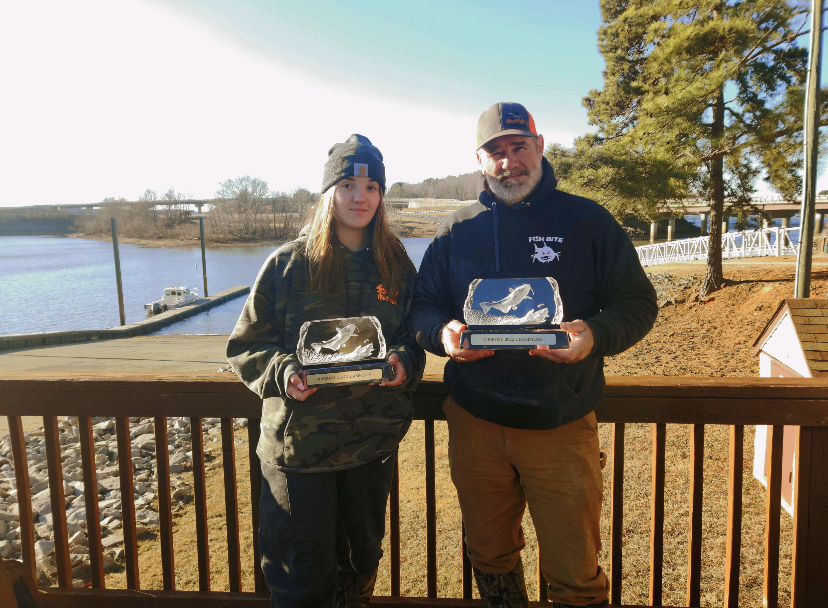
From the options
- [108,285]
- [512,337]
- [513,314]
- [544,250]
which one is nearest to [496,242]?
[544,250]

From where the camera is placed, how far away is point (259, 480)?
2184 mm

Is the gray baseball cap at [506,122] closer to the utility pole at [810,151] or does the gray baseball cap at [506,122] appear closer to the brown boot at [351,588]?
→ the brown boot at [351,588]

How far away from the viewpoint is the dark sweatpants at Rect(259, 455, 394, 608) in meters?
1.74

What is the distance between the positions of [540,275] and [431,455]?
86 centimetres

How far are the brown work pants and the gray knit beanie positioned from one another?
93 cm

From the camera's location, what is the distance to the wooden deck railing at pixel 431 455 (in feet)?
6.52

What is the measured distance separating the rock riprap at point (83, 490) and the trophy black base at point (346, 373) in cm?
257

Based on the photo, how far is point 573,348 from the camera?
1.64 metres

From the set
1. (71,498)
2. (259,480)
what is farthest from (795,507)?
(71,498)

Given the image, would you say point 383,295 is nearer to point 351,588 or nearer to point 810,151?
point 351,588

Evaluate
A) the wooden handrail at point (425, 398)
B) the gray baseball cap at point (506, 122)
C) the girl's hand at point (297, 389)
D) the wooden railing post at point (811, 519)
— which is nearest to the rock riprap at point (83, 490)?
the wooden handrail at point (425, 398)

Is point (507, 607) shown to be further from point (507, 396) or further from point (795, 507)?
point (795, 507)

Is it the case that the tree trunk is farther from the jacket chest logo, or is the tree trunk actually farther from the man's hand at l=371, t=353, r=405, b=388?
the man's hand at l=371, t=353, r=405, b=388

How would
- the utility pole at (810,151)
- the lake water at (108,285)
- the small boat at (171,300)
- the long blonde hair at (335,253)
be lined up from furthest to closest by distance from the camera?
the small boat at (171,300) < the lake water at (108,285) < the utility pole at (810,151) < the long blonde hair at (335,253)
